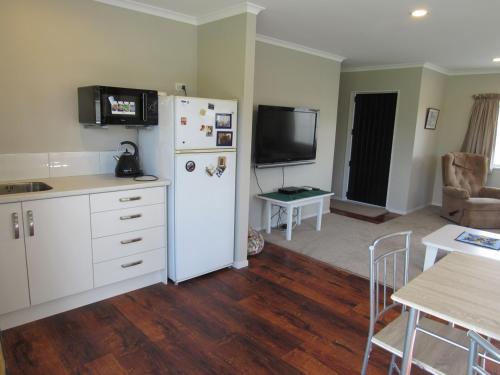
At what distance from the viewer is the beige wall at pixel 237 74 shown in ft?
10.4

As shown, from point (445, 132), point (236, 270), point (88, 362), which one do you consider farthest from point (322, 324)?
point (445, 132)

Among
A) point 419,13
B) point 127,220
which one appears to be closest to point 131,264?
point 127,220

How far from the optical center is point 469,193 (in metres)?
5.46

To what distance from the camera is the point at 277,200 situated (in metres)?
4.20

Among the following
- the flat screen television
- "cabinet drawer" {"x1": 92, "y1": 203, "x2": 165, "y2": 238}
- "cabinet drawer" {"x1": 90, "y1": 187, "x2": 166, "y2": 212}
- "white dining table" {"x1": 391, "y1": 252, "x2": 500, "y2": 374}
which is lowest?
"cabinet drawer" {"x1": 92, "y1": 203, "x2": 165, "y2": 238}

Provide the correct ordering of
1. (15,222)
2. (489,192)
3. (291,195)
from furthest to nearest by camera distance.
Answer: (489,192) < (291,195) < (15,222)

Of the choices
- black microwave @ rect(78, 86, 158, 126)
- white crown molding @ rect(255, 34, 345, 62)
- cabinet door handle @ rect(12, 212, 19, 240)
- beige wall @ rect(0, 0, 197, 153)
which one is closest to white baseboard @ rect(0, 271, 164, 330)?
cabinet door handle @ rect(12, 212, 19, 240)

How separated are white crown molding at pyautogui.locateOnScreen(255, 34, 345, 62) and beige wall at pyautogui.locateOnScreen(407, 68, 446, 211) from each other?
147 cm

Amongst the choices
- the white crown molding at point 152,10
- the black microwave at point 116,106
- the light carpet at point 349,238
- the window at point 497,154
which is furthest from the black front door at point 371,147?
the black microwave at point 116,106

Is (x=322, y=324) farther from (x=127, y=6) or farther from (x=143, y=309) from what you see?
(x=127, y=6)

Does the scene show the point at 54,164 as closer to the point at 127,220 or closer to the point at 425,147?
the point at 127,220

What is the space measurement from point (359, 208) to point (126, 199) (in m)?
4.39

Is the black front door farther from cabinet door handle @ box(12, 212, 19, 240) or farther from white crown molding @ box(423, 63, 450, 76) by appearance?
cabinet door handle @ box(12, 212, 19, 240)

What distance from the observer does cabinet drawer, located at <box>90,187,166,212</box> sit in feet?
8.50
